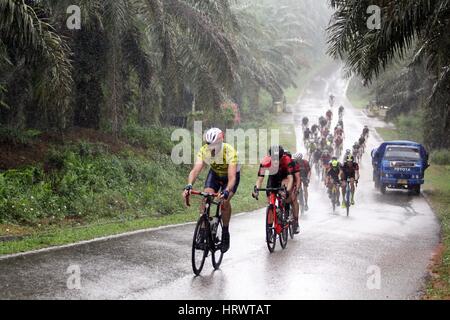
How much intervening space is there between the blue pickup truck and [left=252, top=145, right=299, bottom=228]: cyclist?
48.0 feet

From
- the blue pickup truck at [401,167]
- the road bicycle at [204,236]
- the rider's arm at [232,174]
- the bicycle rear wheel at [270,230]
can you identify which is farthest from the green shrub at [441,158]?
the road bicycle at [204,236]

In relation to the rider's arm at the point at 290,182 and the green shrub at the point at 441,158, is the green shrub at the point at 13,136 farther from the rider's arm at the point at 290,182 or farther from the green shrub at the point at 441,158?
the green shrub at the point at 441,158

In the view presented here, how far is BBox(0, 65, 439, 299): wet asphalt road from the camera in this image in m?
8.25

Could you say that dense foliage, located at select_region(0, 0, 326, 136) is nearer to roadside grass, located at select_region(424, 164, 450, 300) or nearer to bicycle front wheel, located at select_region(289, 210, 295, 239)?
bicycle front wheel, located at select_region(289, 210, 295, 239)

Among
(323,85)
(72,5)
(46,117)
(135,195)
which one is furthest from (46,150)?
(323,85)

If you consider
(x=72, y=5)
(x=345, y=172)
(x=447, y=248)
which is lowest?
(x=447, y=248)

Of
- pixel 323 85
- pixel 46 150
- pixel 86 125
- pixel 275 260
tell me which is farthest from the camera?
pixel 323 85

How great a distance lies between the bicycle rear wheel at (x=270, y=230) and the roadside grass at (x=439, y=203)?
2.78 metres

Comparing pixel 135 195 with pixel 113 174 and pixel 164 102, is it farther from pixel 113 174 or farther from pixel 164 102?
pixel 164 102

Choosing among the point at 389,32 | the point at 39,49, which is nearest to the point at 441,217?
the point at 389,32

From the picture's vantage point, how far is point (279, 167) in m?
12.1
